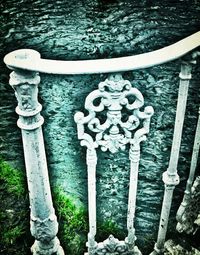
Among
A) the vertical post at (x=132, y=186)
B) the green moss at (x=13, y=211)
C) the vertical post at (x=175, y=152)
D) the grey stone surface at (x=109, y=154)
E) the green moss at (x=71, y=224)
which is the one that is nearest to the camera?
the vertical post at (x=175, y=152)

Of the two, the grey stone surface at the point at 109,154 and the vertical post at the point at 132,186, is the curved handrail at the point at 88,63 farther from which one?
the grey stone surface at the point at 109,154

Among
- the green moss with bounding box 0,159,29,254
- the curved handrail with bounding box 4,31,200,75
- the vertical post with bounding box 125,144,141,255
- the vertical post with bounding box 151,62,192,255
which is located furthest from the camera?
the green moss with bounding box 0,159,29,254

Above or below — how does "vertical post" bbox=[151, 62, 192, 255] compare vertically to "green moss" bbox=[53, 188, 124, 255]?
above

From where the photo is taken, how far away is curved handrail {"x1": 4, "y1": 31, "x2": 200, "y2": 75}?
4.34ft

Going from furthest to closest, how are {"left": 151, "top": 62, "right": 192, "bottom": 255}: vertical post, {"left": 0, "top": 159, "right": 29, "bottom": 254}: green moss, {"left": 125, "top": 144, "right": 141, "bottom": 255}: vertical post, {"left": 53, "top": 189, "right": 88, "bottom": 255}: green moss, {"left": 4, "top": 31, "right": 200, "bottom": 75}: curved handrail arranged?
{"left": 53, "top": 189, "right": 88, "bottom": 255}: green moss → {"left": 0, "top": 159, "right": 29, "bottom": 254}: green moss → {"left": 125, "top": 144, "right": 141, "bottom": 255}: vertical post → {"left": 151, "top": 62, "right": 192, "bottom": 255}: vertical post → {"left": 4, "top": 31, "right": 200, "bottom": 75}: curved handrail

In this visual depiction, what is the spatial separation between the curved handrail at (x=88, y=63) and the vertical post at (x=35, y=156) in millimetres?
25

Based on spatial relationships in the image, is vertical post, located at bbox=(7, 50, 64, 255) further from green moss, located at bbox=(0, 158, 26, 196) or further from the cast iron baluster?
green moss, located at bbox=(0, 158, 26, 196)

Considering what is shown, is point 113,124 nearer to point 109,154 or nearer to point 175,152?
point 175,152

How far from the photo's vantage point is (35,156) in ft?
5.16

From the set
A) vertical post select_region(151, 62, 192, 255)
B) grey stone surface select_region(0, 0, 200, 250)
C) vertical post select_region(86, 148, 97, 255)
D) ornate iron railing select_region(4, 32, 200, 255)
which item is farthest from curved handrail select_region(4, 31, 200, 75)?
grey stone surface select_region(0, 0, 200, 250)

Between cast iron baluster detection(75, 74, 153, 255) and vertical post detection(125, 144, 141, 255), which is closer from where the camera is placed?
cast iron baluster detection(75, 74, 153, 255)

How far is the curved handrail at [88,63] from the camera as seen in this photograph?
4.34ft

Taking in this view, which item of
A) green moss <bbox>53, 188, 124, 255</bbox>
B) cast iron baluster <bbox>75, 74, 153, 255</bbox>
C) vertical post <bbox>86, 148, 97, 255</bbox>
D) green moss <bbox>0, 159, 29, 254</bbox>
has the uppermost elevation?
cast iron baluster <bbox>75, 74, 153, 255</bbox>

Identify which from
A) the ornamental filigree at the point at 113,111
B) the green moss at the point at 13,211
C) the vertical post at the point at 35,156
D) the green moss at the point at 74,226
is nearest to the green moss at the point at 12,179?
the green moss at the point at 13,211
